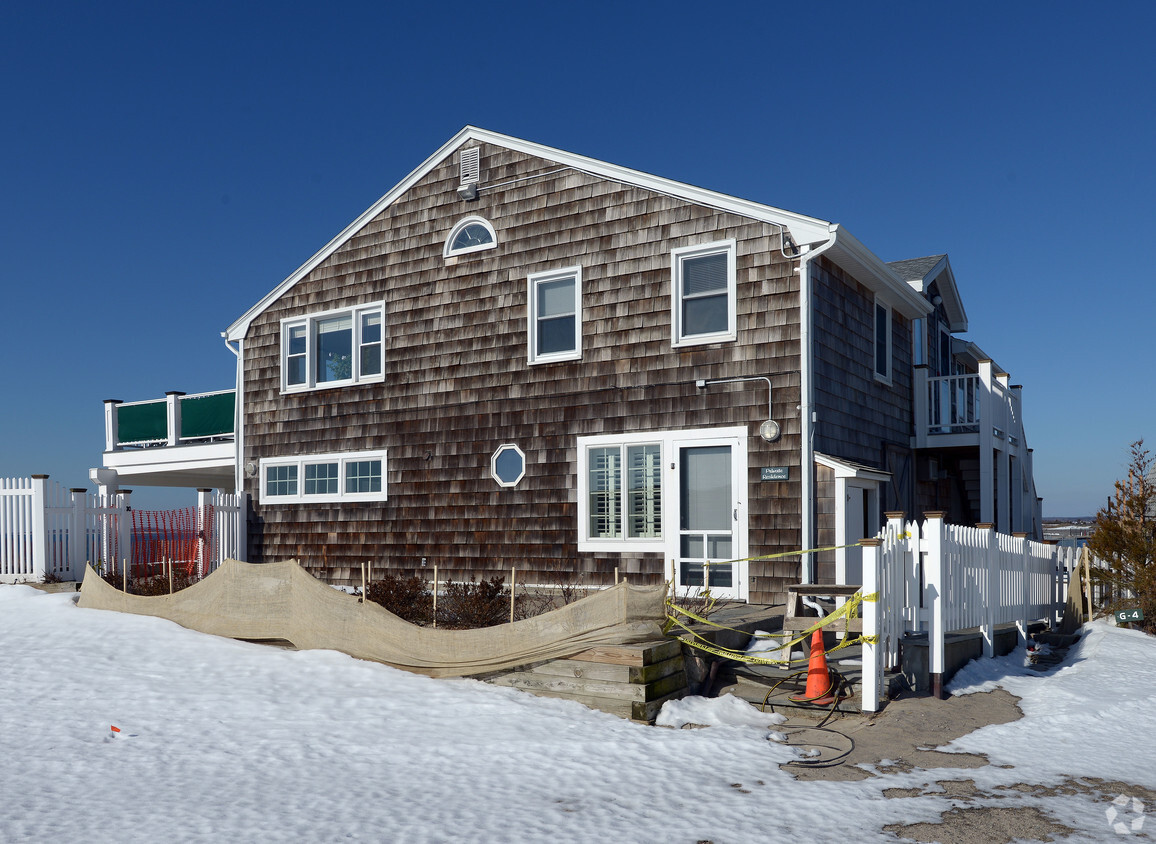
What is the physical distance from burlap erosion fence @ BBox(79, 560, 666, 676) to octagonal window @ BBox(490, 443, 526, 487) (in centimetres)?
435

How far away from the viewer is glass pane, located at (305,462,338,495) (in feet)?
53.6

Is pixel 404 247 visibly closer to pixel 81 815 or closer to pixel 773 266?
pixel 773 266

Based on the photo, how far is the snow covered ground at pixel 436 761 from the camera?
5.33m

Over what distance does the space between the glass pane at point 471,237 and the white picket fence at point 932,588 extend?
27.5ft

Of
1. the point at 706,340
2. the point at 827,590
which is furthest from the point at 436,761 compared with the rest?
the point at 706,340

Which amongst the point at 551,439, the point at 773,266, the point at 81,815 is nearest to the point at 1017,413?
the point at 773,266

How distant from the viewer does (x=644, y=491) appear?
13.0 m

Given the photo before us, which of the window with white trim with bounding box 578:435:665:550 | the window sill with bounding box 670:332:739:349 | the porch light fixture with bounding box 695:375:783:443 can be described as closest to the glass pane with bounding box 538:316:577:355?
the window with white trim with bounding box 578:435:665:550

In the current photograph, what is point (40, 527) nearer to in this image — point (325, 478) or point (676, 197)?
point (325, 478)

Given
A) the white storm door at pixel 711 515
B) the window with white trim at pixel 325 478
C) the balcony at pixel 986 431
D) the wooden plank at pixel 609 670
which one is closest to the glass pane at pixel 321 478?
the window with white trim at pixel 325 478

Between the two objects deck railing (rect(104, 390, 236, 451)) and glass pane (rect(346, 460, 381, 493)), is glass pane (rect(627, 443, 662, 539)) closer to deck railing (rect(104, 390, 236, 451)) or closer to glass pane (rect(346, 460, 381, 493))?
glass pane (rect(346, 460, 381, 493))

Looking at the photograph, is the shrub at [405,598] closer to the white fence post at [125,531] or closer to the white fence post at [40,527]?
the white fence post at [125,531]

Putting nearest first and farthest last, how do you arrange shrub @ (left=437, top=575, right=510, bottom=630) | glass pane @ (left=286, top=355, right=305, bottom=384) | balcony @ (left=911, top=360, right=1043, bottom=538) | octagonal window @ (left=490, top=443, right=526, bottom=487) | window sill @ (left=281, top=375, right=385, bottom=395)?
shrub @ (left=437, top=575, right=510, bottom=630), octagonal window @ (left=490, top=443, right=526, bottom=487), balcony @ (left=911, top=360, right=1043, bottom=538), window sill @ (left=281, top=375, right=385, bottom=395), glass pane @ (left=286, top=355, right=305, bottom=384)

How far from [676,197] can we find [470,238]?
3.76 meters
